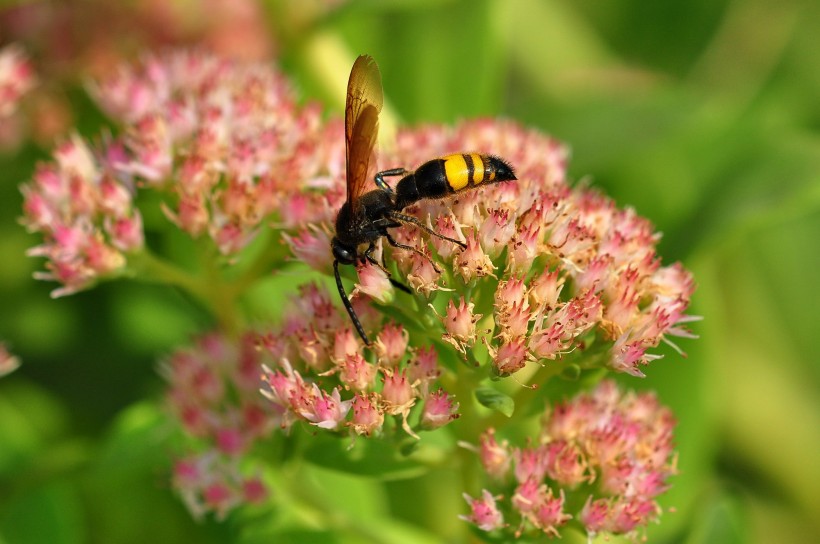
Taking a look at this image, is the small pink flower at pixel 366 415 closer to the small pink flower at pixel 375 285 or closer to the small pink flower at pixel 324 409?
the small pink flower at pixel 324 409

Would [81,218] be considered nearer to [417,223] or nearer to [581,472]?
[417,223]

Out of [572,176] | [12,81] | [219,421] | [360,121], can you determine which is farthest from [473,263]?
[12,81]

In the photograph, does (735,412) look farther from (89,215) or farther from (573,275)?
(89,215)

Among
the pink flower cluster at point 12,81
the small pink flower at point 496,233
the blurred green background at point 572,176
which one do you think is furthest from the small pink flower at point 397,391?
the pink flower cluster at point 12,81

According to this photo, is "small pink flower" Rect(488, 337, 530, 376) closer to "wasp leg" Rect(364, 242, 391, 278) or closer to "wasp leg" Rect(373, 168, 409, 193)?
"wasp leg" Rect(364, 242, 391, 278)

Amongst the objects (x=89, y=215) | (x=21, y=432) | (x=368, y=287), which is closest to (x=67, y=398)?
(x=21, y=432)

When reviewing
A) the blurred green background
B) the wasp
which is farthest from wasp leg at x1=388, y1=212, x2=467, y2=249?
the blurred green background
